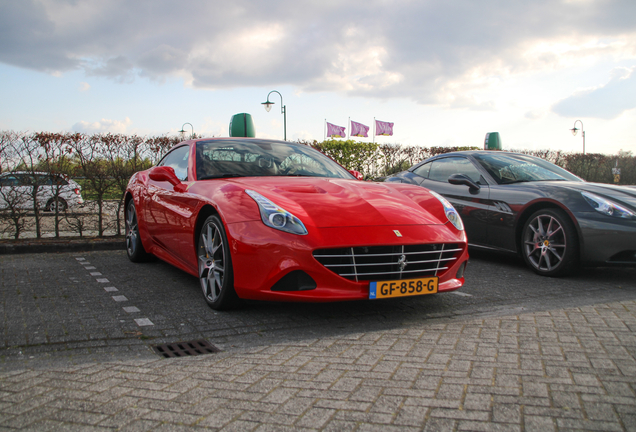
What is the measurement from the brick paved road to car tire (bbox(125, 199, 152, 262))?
5.21 feet

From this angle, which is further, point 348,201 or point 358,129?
point 358,129

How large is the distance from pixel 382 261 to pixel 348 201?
64 cm

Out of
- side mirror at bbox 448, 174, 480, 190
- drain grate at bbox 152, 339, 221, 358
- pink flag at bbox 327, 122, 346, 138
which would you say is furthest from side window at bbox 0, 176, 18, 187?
pink flag at bbox 327, 122, 346, 138

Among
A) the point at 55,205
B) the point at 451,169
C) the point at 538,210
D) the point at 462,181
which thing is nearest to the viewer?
the point at 538,210

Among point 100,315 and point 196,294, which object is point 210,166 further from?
point 100,315

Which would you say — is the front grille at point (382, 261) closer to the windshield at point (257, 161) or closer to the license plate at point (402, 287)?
the license plate at point (402, 287)

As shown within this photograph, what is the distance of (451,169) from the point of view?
23.8ft

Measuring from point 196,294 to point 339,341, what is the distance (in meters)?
1.98

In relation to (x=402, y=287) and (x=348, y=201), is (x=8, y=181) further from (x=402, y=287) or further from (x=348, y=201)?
(x=402, y=287)

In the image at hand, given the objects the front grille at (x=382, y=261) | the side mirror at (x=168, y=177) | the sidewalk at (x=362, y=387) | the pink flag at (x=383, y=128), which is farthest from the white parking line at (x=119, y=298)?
the pink flag at (x=383, y=128)

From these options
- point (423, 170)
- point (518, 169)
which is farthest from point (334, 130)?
point (518, 169)

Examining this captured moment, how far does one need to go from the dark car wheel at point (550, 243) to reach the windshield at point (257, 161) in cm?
218

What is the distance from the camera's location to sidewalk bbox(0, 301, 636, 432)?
83.5 inches

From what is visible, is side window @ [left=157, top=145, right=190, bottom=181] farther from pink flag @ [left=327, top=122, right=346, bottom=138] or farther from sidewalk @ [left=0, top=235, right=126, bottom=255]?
pink flag @ [left=327, top=122, right=346, bottom=138]
